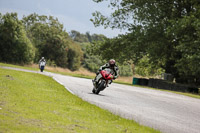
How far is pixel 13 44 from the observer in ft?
207

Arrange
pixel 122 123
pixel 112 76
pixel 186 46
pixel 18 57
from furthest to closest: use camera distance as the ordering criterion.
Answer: pixel 18 57 → pixel 186 46 → pixel 112 76 → pixel 122 123

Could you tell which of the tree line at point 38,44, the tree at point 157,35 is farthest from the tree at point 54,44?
the tree at point 157,35

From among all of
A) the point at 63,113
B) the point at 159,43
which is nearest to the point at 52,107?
the point at 63,113

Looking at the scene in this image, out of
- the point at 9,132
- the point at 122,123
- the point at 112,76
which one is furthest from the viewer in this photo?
the point at 112,76

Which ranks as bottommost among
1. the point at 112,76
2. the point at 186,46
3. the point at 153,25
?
the point at 112,76

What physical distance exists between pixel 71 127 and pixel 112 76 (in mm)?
9403

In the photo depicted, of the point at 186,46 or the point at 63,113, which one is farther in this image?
the point at 186,46

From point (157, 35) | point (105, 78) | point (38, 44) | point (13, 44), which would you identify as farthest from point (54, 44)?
point (105, 78)

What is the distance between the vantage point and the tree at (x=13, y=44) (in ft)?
203

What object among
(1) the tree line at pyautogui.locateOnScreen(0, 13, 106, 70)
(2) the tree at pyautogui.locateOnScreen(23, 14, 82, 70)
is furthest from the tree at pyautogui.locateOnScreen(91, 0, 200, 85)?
(2) the tree at pyautogui.locateOnScreen(23, 14, 82, 70)

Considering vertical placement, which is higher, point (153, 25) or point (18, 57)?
point (153, 25)

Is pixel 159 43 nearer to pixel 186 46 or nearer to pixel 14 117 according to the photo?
pixel 186 46

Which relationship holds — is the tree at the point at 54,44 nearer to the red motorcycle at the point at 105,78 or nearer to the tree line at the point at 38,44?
the tree line at the point at 38,44

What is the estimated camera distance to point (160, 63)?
44938mm
